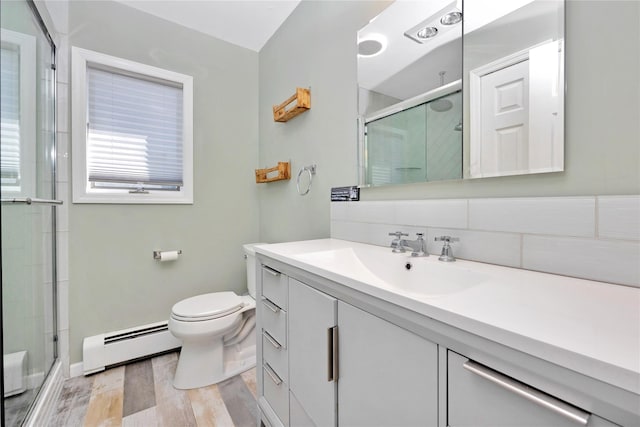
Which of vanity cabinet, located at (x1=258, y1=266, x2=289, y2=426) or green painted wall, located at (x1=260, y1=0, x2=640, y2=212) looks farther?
vanity cabinet, located at (x1=258, y1=266, x2=289, y2=426)

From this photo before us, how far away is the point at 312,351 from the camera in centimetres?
90

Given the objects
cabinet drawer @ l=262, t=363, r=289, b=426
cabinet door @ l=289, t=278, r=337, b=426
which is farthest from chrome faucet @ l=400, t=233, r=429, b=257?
cabinet drawer @ l=262, t=363, r=289, b=426

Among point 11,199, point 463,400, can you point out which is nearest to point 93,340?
point 11,199

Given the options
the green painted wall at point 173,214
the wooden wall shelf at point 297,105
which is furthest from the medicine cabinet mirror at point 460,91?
the green painted wall at point 173,214

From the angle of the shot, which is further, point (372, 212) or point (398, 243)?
point (372, 212)

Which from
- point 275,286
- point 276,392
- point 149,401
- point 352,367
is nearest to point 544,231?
point 352,367

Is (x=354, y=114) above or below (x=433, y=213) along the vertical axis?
above

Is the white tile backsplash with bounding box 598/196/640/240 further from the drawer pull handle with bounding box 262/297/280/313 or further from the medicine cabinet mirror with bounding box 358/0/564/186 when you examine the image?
the drawer pull handle with bounding box 262/297/280/313

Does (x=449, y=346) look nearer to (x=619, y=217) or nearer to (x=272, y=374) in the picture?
(x=619, y=217)

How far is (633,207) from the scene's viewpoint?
25.1 inches

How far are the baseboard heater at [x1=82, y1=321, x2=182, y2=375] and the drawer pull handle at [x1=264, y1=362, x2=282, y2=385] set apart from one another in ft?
3.70

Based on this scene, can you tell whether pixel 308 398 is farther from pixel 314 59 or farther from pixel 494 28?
pixel 314 59

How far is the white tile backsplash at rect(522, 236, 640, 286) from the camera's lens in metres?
0.64

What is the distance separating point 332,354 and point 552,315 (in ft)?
1.82
